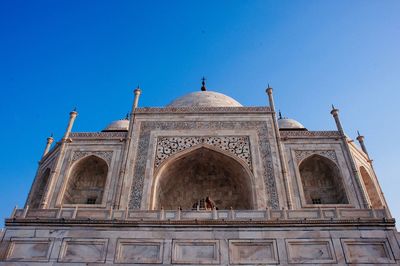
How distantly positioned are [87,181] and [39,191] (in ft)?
6.01

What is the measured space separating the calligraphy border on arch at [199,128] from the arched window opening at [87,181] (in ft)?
5.28

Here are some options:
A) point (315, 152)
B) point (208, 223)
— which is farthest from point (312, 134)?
point (208, 223)

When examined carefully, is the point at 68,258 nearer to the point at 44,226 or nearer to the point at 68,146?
the point at 44,226

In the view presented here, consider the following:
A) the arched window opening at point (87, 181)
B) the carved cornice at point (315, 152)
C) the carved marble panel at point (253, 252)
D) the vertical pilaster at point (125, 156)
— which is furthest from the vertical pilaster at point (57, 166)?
the carved cornice at point (315, 152)

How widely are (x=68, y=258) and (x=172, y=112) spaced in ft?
26.3

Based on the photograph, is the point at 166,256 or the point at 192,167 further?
the point at 192,167

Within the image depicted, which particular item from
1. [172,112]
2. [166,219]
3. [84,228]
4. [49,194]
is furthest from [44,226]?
[172,112]

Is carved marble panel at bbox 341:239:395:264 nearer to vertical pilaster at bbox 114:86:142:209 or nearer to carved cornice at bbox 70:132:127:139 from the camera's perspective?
vertical pilaster at bbox 114:86:142:209

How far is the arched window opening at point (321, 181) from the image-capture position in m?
13.3

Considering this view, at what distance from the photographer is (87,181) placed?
1419cm

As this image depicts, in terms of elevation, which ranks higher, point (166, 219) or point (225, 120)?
point (225, 120)

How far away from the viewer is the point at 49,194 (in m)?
12.5

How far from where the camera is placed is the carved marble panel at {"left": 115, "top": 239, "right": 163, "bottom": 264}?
26.8 ft

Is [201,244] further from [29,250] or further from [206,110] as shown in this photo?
[206,110]
